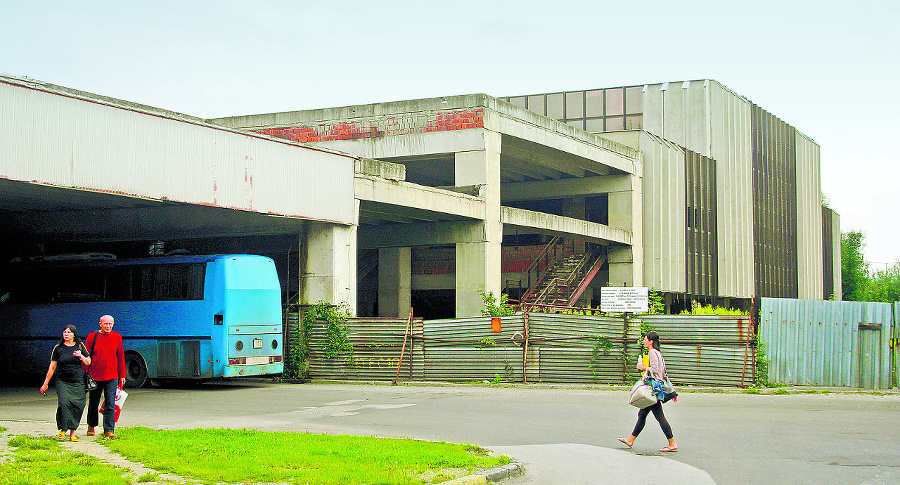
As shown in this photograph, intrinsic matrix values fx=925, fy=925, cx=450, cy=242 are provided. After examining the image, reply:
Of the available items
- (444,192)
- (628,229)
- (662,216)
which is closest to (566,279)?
(628,229)

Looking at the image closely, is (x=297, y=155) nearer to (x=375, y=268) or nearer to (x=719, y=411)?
(x=719, y=411)

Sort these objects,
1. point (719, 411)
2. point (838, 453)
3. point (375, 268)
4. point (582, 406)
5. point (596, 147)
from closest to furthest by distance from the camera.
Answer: point (838, 453)
point (719, 411)
point (582, 406)
point (596, 147)
point (375, 268)

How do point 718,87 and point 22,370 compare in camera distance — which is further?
point 718,87

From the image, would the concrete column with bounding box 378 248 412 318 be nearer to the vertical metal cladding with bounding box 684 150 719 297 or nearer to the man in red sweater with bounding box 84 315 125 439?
the vertical metal cladding with bounding box 684 150 719 297

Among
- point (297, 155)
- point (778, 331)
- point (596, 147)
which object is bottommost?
point (778, 331)

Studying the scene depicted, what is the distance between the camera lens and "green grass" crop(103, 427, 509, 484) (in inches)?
372

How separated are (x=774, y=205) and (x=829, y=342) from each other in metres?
35.3

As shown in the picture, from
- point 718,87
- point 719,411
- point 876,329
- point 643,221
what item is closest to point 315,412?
point 719,411

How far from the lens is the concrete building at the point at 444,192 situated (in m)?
20.8

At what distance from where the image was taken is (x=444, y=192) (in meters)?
31.2

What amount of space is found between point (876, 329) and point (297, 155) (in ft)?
49.4

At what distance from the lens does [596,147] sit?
41.2 m

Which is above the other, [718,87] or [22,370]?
[718,87]

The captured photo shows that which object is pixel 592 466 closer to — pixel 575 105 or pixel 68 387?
pixel 68 387
